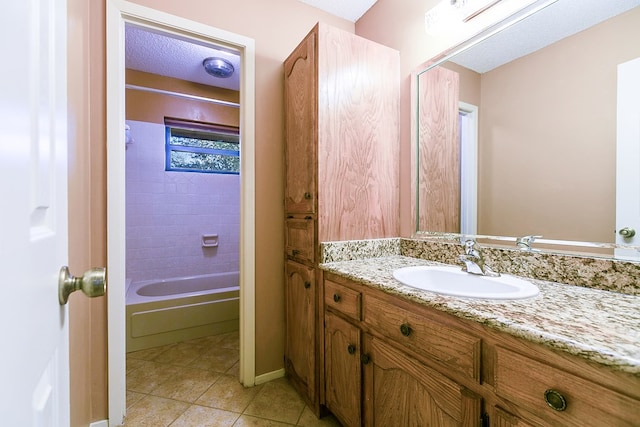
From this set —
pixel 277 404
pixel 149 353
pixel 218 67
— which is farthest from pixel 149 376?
pixel 218 67

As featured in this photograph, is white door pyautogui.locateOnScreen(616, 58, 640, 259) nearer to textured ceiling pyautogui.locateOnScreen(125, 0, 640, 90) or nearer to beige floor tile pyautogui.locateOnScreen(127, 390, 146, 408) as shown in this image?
textured ceiling pyautogui.locateOnScreen(125, 0, 640, 90)

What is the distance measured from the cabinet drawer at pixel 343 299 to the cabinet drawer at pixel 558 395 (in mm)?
548

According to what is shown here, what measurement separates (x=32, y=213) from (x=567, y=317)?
1074 millimetres

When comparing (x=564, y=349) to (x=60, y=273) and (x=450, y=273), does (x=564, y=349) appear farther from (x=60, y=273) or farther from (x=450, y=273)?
(x=60, y=273)

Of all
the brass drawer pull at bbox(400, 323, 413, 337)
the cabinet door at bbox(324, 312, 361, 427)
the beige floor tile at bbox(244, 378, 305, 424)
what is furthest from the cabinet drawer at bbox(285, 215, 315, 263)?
the beige floor tile at bbox(244, 378, 305, 424)

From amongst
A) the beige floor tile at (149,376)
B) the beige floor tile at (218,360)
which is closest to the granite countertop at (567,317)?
the beige floor tile at (218,360)

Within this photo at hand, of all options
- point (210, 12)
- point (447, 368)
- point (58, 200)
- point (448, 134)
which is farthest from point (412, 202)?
point (210, 12)

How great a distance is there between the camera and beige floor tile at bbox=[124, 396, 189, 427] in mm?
1398

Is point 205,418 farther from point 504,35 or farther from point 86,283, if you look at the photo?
point 504,35

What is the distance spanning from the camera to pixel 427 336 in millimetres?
835

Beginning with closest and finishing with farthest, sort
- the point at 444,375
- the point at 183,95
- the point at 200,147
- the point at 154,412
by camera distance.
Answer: the point at 444,375, the point at 154,412, the point at 183,95, the point at 200,147

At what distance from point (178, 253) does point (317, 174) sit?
2.31 m

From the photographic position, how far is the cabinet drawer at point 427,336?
2.36ft

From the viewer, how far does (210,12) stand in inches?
61.9
